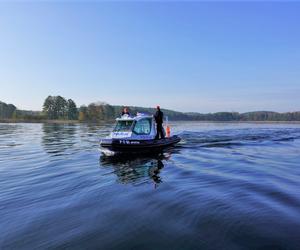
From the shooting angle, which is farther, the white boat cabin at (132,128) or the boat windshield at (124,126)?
the boat windshield at (124,126)

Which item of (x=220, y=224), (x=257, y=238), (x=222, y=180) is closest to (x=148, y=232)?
(x=220, y=224)

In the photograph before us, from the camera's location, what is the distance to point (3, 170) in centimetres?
1583

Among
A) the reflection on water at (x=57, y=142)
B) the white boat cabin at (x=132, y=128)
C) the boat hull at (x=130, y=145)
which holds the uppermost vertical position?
the white boat cabin at (x=132, y=128)

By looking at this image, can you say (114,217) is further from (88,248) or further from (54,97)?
(54,97)

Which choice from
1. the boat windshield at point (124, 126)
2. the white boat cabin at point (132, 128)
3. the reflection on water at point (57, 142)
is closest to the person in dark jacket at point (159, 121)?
the white boat cabin at point (132, 128)

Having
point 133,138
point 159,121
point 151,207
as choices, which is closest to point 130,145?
point 133,138

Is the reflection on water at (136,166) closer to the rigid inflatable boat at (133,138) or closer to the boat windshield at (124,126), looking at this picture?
the rigid inflatable boat at (133,138)

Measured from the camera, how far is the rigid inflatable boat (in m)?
20.2

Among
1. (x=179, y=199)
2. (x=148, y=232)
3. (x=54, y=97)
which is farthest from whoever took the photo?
(x=54, y=97)

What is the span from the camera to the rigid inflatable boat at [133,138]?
20.2m

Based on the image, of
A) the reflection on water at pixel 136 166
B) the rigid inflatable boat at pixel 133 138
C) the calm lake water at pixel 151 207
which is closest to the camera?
the calm lake water at pixel 151 207

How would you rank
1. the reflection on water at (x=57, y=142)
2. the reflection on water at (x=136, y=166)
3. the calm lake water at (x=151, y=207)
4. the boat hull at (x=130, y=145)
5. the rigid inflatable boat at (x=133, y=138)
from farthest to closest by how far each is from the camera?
the reflection on water at (x=57, y=142) → the rigid inflatable boat at (x=133, y=138) → the boat hull at (x=130, y=145) → the reflection on water at (x=136, y=166) → the calm lake water at (x=151, y=207)

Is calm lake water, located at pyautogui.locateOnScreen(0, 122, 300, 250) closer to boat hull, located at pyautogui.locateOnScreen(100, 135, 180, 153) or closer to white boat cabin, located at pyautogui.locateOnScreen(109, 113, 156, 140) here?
boat hull, located at pyautogui.locateOnScreen(100, 135, 180, 153)

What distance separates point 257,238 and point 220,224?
1075 millimetres
